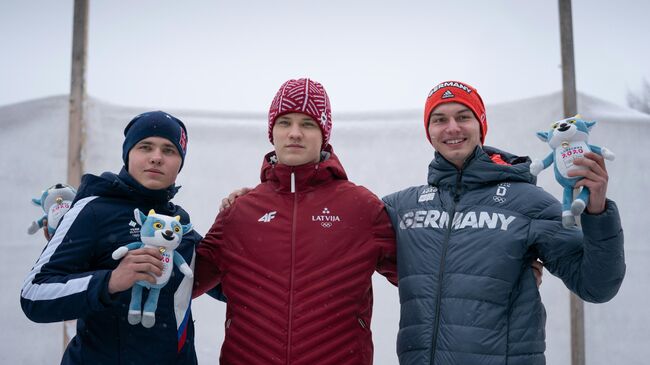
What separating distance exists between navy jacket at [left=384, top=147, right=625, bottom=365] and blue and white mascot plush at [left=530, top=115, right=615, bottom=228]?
0.07m

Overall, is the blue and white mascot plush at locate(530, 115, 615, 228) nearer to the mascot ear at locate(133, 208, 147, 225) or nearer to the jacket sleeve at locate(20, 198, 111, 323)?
the mascot ear at locate(133, 208, 147, 225)

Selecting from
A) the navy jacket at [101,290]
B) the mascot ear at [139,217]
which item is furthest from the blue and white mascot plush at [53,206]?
the mascot ear at [139,217]

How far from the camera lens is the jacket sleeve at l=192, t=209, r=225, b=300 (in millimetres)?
1896

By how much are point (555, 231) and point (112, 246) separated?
1246mm

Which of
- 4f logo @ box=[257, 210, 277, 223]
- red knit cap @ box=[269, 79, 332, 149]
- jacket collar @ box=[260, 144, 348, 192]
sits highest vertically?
red knit cap @ box=[269, 79, 332, 149]

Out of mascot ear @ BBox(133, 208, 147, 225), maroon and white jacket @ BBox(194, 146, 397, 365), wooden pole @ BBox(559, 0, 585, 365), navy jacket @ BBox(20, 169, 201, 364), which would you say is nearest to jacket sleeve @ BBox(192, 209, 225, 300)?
maroon and white jacket @ BBox(194, 146, 397, 365)

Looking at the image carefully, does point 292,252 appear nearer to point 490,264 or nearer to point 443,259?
point 443,259

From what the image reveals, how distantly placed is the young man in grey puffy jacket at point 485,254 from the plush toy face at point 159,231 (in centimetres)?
69

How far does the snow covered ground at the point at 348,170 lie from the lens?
331 cm

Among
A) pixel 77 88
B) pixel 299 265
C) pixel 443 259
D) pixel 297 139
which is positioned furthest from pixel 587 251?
pixel 77 88

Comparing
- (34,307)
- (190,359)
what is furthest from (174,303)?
(34,307)

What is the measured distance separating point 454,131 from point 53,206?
4.69ft

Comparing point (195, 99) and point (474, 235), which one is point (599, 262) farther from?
point (195, 99)

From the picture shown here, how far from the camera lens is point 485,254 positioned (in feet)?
5.41
